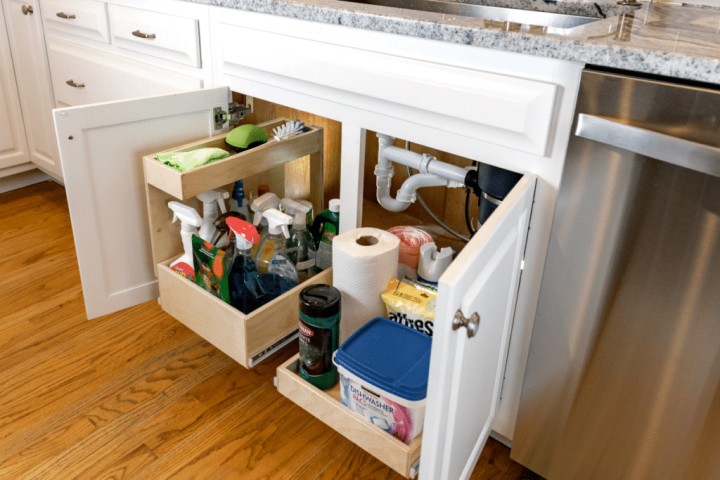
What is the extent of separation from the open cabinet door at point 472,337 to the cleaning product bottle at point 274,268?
1.66 feet

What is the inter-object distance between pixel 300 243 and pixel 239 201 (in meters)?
0.22

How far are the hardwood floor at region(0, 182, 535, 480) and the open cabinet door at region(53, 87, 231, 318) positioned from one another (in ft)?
0.51

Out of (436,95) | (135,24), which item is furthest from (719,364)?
(135,24)

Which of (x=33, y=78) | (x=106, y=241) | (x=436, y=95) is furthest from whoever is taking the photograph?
(x=33, y=78)

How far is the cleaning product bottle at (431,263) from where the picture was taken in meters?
1.26

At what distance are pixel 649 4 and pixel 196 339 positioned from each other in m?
1.35

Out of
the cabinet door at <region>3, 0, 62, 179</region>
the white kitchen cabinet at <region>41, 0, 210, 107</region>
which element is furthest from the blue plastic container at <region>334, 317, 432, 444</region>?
the cabinet door at <region>3, 0, 62, 179</region>

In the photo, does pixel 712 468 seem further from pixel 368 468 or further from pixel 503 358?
pixel 368 468

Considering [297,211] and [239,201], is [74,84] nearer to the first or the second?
[239,201]

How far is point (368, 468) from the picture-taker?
1.18 metres

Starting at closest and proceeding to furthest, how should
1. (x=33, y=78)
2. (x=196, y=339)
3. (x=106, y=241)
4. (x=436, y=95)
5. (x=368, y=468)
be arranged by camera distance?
(x=436, y=95), (x=368, y=468), (x=106, y=241), (x=196, y=339), (x=33, y=78)

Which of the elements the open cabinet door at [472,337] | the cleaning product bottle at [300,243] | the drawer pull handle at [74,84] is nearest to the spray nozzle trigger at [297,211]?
the cleaning product bottle at [300,243]

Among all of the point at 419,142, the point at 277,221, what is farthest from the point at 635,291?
the point at 277,221

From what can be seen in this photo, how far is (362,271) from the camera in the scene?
3.73 ft
